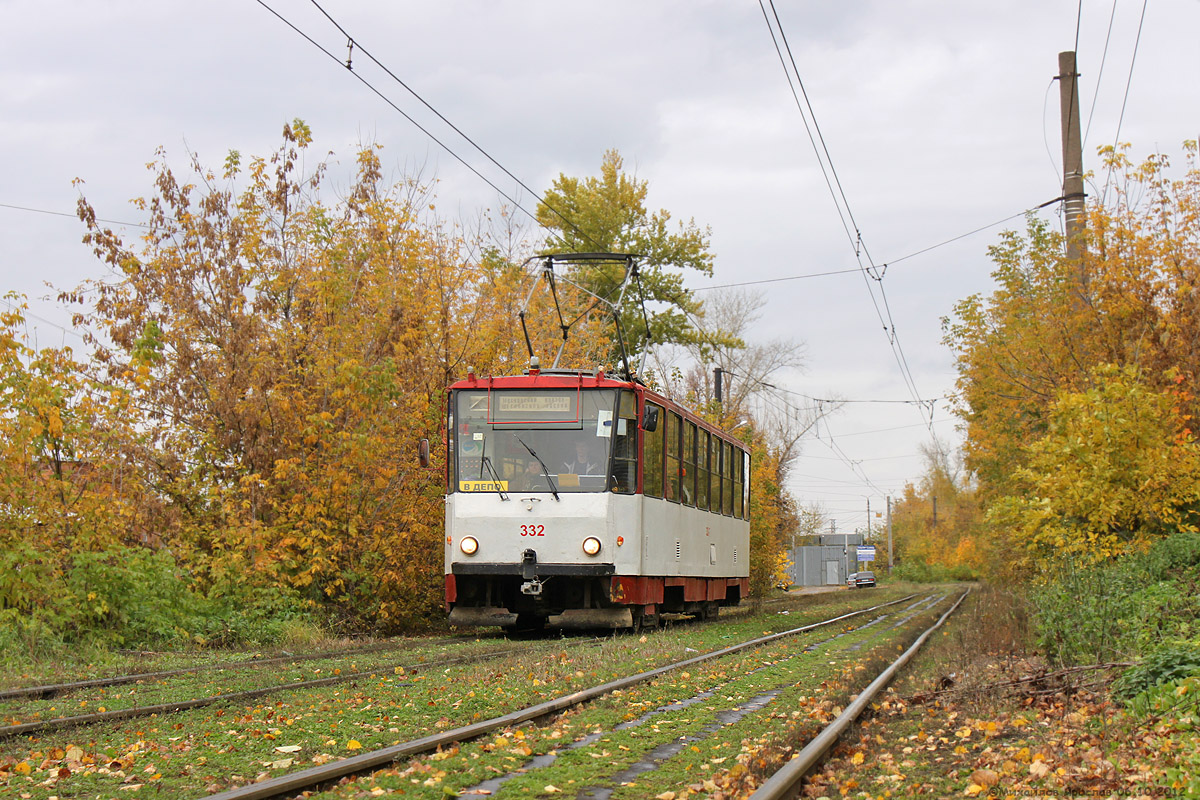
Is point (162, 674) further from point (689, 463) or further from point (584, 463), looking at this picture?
point (689, 463)

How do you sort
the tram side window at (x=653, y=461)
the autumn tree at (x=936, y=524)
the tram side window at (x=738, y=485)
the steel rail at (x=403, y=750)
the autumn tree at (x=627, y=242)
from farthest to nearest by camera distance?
the autumn tree at (x=936, y=524), the autumn tree at (x=627, y=242), the tram side window at (x=738, y=485), the tram side window at (x=653, y=461), the steel rail at (x=403, y=750)

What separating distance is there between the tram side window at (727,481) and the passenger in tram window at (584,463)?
21.7 ft

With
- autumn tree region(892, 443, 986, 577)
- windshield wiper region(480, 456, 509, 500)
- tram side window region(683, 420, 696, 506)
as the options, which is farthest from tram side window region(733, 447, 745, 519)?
autumn tree region(892, 443, 986, 577)

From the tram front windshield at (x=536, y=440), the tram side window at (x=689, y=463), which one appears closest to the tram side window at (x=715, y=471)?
the tram side window at (x=689, y=463)

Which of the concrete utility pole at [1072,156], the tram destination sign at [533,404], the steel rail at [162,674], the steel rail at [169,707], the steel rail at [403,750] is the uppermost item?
the concrete utility pole at [1072,156]

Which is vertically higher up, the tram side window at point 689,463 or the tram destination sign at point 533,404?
the tram destination sign at point 533,404

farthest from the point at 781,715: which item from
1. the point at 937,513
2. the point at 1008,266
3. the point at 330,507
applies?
the point at 937,513

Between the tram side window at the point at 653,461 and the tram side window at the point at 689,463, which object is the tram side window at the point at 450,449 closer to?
the tram side window at the point at 653,461

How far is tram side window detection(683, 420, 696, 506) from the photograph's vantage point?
18469 mm

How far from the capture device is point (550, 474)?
15.5 metres

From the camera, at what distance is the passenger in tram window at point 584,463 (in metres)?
15.5

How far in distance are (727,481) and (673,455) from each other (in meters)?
4.87

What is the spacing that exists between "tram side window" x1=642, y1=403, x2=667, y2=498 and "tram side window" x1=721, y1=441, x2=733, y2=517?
496 centimetres

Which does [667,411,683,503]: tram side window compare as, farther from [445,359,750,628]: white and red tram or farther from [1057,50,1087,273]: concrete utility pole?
[1057,50,1087,273]: concrete utility pole
